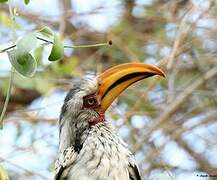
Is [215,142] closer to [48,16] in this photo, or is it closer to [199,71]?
[199,71]

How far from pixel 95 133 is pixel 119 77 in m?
0.30

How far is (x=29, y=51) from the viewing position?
259cm

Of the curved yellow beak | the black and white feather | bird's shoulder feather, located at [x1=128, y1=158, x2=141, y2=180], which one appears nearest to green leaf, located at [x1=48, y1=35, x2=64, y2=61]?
the curved yellow beak

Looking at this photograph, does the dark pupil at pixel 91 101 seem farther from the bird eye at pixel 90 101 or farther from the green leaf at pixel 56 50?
the green leaf at pixel 56 50

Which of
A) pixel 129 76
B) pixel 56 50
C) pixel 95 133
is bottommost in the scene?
pixel 56 50

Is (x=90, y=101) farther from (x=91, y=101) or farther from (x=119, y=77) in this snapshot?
(x=119, y=77)

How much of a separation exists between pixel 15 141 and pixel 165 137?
99 cm

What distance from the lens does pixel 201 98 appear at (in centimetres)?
543

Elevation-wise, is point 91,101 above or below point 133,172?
above

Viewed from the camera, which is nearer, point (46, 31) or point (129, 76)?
point (46, 31)

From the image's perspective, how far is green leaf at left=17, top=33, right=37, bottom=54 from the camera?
8.43ft

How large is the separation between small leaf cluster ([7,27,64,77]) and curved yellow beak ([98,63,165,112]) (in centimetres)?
69

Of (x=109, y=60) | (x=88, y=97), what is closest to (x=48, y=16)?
(x=109, y=60)

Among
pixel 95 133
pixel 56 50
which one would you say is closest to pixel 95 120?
pixel 95 133
